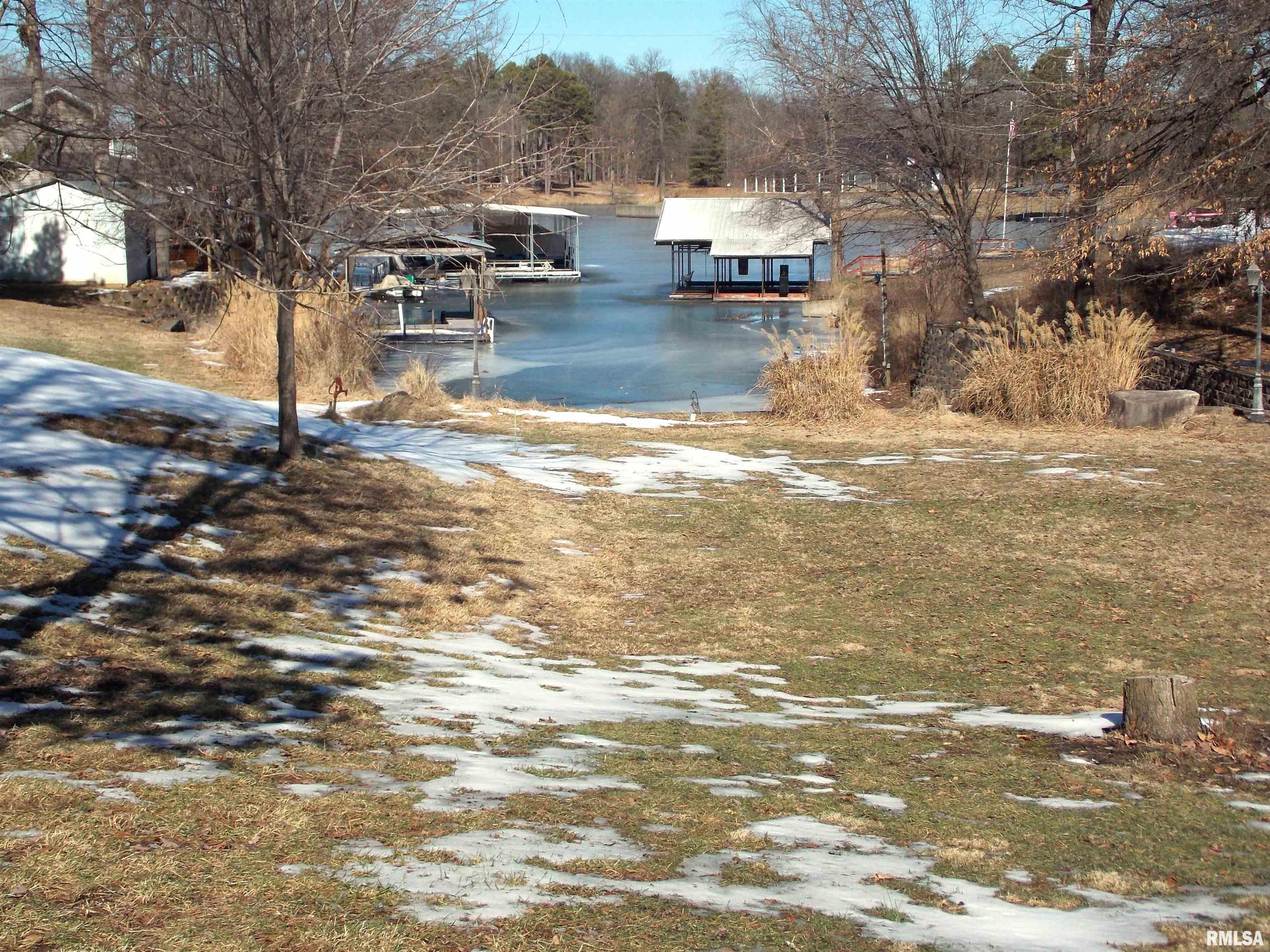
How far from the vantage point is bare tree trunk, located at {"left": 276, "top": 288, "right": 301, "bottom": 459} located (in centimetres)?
998

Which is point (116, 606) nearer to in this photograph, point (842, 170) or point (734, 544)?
point (734, 544)

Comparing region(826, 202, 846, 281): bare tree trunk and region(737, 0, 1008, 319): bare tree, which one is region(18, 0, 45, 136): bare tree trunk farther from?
region(826, 202, 846, 281): bare tree trunk

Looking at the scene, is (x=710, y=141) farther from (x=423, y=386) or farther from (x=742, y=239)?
(x=423, y=386)

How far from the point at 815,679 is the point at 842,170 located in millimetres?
17941

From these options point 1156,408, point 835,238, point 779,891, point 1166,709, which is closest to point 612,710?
point 779,891

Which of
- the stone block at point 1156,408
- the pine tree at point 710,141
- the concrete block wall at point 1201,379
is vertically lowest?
the stone block at point 1156,408

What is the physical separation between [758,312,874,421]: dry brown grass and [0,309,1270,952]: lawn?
443 centimetres

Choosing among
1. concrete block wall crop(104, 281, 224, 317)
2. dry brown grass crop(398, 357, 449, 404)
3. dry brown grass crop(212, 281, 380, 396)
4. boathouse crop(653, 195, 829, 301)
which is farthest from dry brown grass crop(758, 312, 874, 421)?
boathouse crop(653, 195, 829, 301)

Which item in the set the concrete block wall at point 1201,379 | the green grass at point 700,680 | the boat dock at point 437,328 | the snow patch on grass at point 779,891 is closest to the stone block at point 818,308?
the boat dock at point 437,328

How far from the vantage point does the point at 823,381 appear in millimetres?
16516

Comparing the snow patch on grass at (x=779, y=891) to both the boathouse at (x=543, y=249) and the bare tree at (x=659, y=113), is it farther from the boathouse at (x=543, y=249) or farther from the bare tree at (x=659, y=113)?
the bare tree at (x=659, y=113)

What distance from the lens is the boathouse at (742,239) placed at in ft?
154

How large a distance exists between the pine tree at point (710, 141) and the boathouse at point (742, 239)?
36091mm

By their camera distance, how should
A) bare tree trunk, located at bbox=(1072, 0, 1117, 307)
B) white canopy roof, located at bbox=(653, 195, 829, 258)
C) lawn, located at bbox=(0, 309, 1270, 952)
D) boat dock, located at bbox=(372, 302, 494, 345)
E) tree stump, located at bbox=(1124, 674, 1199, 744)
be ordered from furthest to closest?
white canopy roof, located at bbox=(653, 195, 829, 258) → boat dock, located at bbox=(372, 302, 494, 345) → bare tree trunk, located at bbox=(1072, 0, 1117, 307) → tree stump, located at bbox=(1124, 674, 1199, 744) → lawn, located at bbox=(0, 309, 1270, 952)
